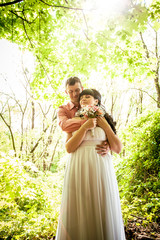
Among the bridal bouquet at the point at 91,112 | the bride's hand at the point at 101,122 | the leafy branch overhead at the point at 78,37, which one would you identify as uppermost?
the leafy branch overhead at the point at 78,37

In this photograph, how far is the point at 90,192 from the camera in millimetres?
1639

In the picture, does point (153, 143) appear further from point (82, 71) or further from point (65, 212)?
point (65, 212)

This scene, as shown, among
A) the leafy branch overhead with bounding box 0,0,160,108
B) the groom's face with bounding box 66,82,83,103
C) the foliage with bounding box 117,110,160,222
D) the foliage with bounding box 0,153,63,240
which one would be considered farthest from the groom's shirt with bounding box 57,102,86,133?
the foliage with bounding box 117,110,160,222

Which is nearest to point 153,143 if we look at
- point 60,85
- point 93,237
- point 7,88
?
point 60,85

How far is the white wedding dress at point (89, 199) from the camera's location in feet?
5.09

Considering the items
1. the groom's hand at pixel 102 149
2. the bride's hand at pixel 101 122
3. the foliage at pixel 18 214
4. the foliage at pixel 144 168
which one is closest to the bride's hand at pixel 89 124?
the bride's hand at pixel 101 122

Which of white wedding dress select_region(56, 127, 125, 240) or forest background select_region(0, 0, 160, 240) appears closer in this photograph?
white wedding dress select_region(56, 127, 125, 240)

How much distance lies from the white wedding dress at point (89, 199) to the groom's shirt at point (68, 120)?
0.22 m

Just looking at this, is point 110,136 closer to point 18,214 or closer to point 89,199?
point 89,199

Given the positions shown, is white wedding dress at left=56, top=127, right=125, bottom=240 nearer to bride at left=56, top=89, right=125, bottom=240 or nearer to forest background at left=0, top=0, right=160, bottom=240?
bride at left=56, top=89, right=125, bottom=240

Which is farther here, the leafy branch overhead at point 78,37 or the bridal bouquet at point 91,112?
the leafy branch overhead at point 78,37

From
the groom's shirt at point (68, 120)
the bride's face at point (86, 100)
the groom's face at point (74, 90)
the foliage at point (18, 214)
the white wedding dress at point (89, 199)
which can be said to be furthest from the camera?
the foliage at point (18, 214)

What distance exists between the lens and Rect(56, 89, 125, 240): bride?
61.2 inches

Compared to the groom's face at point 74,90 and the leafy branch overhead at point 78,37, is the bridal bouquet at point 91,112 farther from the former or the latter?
the leafy branch overhead at point 78,37
